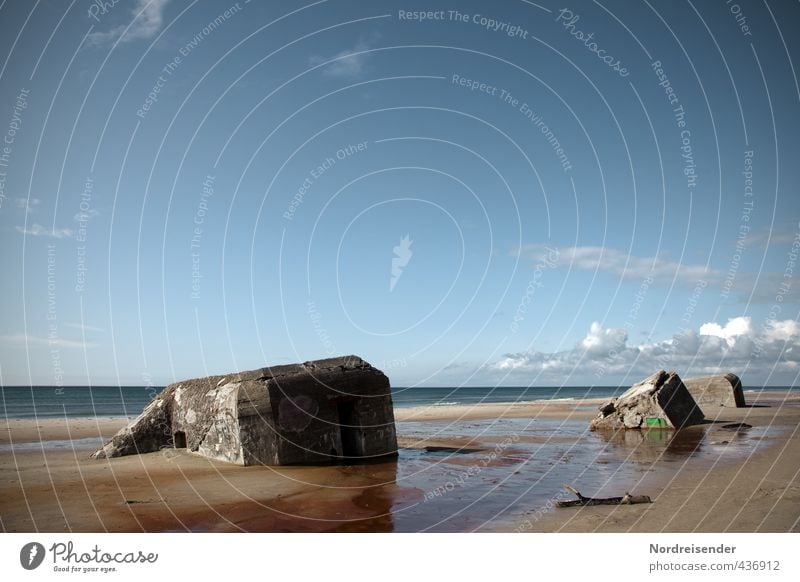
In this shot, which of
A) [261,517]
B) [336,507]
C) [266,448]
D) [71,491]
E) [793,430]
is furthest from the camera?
[793,430]

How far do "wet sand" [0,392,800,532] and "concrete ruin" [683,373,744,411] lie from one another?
12382 mm

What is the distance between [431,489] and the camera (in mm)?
10266

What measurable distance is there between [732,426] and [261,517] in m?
19.2

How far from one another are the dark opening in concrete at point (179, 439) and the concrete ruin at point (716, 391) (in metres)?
25.1

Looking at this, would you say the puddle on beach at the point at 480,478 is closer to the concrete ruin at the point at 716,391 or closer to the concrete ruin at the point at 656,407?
the concrete ruin at the point at 656,407

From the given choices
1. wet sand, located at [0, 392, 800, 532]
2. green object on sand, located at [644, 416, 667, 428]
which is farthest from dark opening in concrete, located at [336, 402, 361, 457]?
green object on sand, located at [644, 416, 667, 428]

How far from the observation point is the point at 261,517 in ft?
26.7

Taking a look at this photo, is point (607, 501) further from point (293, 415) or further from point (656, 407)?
point (656, 407)

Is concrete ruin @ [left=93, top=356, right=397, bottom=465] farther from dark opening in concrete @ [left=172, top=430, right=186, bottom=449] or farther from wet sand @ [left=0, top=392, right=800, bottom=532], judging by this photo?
dark opening in concrete @ [left=172, top=430, right=186, bottom=449]

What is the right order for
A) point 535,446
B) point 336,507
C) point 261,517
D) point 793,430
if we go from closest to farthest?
point 261,517 → point 336,507 → point 535,446 → point 793,430

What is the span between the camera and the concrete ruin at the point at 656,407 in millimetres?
19672
